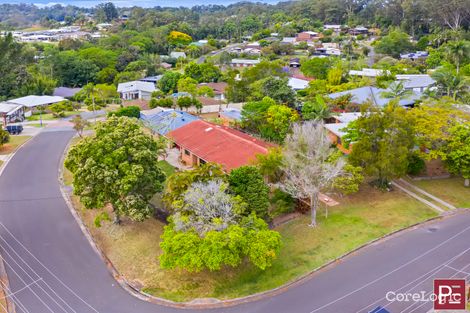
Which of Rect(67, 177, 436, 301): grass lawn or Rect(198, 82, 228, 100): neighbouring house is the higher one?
Rect(198, 82, 228, 100): neighbouring house

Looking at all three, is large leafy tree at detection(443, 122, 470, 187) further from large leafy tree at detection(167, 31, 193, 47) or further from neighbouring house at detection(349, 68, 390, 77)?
large leafy tree at detection(167, 31, 193, 47)

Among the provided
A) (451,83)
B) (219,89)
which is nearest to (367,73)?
(219,89)

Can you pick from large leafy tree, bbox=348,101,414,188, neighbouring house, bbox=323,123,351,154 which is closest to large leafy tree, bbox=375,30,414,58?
neighbouring house, bbox=323,123,351,154

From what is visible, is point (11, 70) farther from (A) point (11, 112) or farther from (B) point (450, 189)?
(B) point (450, 189)

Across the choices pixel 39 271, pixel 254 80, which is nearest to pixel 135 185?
pixel 39 271

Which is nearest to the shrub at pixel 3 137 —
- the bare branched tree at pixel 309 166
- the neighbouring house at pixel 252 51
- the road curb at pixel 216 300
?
the road curb at pixel 216 300
